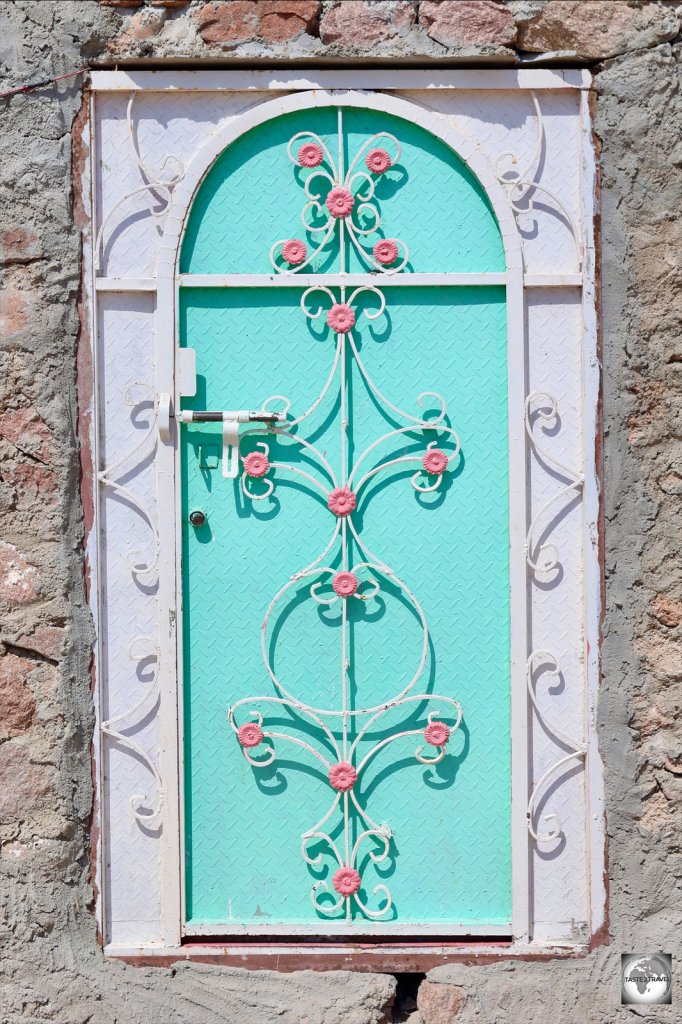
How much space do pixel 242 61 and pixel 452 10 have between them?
1.85 feet

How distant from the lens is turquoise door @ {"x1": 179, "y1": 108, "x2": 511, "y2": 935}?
8.29 feet

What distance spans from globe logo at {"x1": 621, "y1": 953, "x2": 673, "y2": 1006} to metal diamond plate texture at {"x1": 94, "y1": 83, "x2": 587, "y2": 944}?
176 millimetres

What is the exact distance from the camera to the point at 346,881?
98.1 inches

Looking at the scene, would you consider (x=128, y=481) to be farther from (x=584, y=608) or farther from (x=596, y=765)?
(x=596, y=765)

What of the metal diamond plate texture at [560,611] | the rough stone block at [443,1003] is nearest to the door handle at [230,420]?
the metal diamond plate texture at [560,611]

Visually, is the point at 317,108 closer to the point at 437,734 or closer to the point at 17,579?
the point at 17,579

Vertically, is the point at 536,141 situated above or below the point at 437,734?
above

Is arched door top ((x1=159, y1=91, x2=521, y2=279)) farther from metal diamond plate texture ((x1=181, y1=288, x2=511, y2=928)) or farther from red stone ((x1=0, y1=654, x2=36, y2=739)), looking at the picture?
red stone ((x1=0, y1=654, x2=36, y2=739))

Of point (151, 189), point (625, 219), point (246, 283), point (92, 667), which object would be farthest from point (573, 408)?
point (92, 667)

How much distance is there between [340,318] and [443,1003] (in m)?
1.80

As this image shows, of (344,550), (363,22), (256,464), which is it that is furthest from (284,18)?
(344,550)

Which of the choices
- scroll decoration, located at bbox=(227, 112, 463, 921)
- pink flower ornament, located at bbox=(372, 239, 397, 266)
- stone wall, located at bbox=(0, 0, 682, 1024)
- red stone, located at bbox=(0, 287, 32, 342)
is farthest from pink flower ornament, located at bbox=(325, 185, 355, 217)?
red stone, located at bbox=(0, 287, 32, 342)

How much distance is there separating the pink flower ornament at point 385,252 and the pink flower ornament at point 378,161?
0.19 metres

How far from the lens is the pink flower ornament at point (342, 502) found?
8.23 feet
